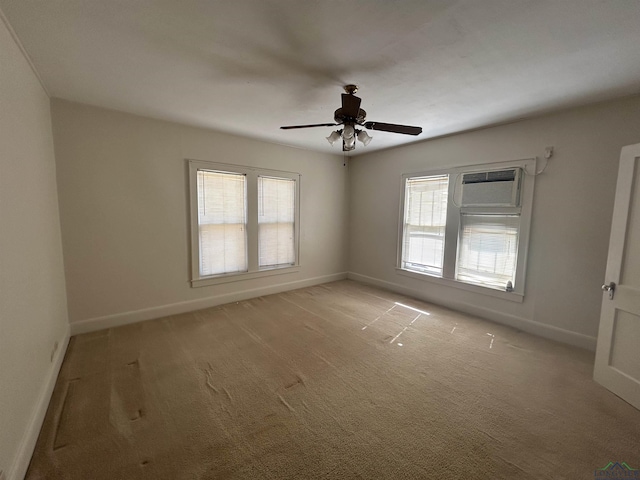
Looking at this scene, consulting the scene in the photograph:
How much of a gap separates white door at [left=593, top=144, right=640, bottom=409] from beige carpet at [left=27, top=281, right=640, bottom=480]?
178 millimetres

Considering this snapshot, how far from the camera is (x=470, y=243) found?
3.72 metres

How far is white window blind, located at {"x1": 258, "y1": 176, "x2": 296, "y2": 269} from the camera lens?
438cm

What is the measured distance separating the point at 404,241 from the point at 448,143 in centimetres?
168

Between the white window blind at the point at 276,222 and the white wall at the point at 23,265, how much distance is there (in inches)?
97.9

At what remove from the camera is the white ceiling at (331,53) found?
4.92 ft

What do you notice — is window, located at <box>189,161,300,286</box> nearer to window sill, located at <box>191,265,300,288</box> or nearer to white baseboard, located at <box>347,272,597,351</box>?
window sill, located at <box>191,265,300,288</box>

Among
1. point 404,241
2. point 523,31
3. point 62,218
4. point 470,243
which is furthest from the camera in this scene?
point 404,241

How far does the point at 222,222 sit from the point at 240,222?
0.28 metres

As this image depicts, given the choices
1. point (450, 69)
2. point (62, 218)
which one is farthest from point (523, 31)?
point (62, 218)

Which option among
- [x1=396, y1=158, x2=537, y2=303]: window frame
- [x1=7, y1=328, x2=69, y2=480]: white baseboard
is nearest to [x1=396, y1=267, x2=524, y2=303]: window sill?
[x1=396, y1=158, x2=537, y2=303]: window frame

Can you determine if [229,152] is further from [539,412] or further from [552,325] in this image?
[552,325]

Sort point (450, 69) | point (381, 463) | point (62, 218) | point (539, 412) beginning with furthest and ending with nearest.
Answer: point (62, 218)
point (450, 69)
point (539, 412)
point (381, 463)

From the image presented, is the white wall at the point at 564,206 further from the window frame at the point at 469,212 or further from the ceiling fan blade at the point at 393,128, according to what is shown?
the ceiling fan blade at the point at 393,128

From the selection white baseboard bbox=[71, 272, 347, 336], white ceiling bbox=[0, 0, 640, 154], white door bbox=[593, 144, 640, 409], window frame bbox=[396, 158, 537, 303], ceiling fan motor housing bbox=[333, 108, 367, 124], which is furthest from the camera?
window frame bbox=[396, 158, 537, 303]
